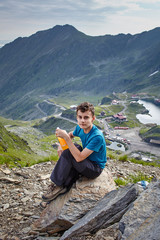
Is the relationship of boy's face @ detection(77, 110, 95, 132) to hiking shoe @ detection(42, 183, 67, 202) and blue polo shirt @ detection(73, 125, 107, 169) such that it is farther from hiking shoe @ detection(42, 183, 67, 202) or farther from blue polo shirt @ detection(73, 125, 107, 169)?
hiking shoe @ detection(42, 183, 67, 202)

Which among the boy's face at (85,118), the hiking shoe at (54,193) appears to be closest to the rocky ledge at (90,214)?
the hiking shoe at (54,193)

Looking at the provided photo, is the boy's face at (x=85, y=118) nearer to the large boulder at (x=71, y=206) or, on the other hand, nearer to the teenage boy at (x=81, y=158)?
the teenage boy at (x=81, y=158)

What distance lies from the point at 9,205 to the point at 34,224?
194 cm

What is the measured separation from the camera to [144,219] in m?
4.81

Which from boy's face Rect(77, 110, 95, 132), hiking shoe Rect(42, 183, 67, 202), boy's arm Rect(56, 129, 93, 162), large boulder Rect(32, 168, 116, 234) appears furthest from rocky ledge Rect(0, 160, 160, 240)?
boy's face Rect(77, 110, 95, 132)

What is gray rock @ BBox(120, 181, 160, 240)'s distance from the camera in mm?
4430

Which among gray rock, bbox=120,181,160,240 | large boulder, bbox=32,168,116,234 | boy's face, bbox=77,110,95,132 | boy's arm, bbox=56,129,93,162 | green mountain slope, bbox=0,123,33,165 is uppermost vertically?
boy's face, bbox=77,110,95,132

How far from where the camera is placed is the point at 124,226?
15.7ft

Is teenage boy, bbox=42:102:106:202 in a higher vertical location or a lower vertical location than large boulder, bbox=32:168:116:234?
higher

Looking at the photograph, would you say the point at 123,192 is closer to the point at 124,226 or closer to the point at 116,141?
the point at 124,226

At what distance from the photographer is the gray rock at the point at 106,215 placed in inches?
226

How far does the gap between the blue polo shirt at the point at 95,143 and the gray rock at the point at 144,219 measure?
7.06 ft

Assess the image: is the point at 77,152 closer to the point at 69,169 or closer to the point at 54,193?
the point at 69,169

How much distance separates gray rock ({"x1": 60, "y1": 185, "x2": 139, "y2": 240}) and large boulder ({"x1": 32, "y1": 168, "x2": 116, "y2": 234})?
430 millimetres
